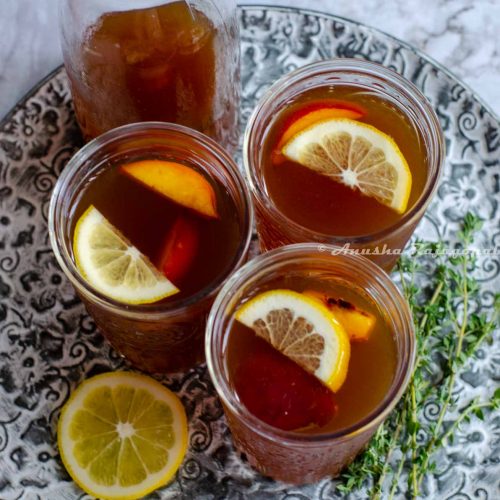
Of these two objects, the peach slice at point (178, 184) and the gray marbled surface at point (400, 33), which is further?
the gray marbled surface at point (400, 33)

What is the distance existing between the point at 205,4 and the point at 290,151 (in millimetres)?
360

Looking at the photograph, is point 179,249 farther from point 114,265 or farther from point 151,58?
point 151,58

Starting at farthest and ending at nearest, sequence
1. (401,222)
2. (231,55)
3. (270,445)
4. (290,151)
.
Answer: (231,55) < (290,151) < (401,222) < (270,445)

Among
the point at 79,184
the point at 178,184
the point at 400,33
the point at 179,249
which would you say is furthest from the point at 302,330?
the point at 400,33

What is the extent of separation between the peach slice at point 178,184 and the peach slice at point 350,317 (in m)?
0.28

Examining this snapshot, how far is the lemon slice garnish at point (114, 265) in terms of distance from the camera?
1601 mm

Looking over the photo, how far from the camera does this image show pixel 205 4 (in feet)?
5.79

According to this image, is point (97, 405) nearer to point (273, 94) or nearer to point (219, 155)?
point (219, 155)

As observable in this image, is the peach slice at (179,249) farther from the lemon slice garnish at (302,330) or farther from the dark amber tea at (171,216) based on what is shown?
the lemon slice garnish at (302,330)

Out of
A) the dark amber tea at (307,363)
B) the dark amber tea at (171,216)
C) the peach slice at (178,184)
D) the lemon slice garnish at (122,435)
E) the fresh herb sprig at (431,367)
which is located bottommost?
the lemon slice garnish at (122,435)

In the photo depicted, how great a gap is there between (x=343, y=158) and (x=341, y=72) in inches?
8.4

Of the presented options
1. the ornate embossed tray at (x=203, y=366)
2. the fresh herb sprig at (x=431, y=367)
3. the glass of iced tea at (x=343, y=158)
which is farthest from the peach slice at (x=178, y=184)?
the fresh herb sprig at (x=431, y=367)

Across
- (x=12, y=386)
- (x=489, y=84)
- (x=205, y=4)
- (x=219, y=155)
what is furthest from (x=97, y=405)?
(x=489, y=84)

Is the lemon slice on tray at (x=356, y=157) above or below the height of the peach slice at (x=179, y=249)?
above
